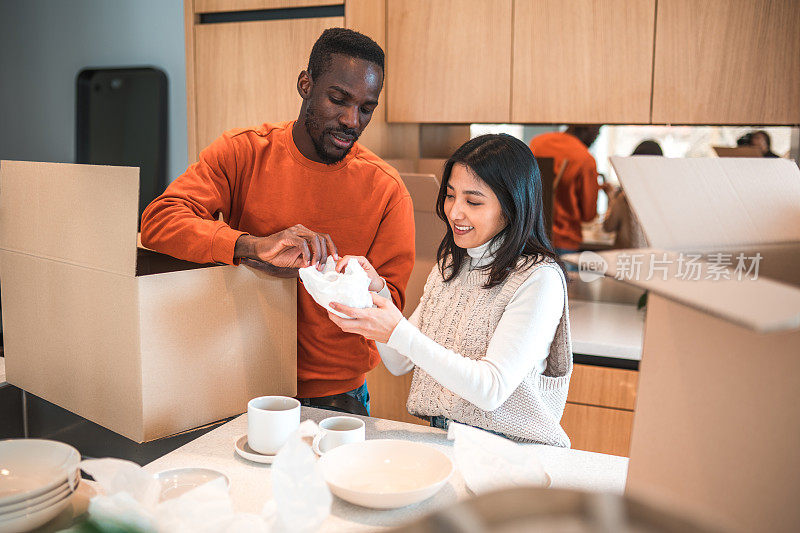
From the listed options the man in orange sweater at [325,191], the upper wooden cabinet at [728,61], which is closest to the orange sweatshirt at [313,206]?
the man in orange sweater at [325,191]

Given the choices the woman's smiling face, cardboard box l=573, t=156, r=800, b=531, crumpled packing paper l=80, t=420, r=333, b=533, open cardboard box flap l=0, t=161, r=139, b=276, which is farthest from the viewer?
the woman's smiling face

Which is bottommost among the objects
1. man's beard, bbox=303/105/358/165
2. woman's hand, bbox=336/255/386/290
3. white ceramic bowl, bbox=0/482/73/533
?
white ceramic bowl, bbox=0/482/73/533

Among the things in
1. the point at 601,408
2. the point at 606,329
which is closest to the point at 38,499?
the point at 601,408

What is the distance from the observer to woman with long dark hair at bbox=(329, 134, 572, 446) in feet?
4.02

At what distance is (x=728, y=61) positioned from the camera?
2152mm

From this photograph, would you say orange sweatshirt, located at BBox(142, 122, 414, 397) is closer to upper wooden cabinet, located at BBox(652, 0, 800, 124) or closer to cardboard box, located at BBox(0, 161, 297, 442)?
cardboard box, located at BBox(0, 161, 297, 442)

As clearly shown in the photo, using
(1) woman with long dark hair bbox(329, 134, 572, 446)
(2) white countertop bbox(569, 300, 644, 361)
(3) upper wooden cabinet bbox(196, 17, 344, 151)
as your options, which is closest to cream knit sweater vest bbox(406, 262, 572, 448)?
(1) woman with long dark hair bbox(329, 134, 572, 446)

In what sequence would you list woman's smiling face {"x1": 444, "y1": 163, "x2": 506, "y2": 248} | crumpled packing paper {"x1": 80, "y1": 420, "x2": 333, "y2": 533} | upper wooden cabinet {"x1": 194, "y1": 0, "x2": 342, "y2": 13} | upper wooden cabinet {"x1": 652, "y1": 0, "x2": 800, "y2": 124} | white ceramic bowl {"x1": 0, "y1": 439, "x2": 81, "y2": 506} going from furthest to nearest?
upper wooden cabinet {"x1": 194, "y1": 0, "x2": 342, "y2": 13}
upper wooden cabinet {"x1": 652, "y1": 0, "x2": 800, "y2": 124}
woman's smiling face {"x1": 444, "y1": 163, "x2": 506, "y2": 248}
white ceramic bowl {"x1": 0, "y1": 439, "x2": 81, "y2": 506}
crumpled packing paper {"x1": 80, "y1": 420, "x2": 333, "y2": 533}

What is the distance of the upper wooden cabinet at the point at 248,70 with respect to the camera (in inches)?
96.1

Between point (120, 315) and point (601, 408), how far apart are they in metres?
1.68

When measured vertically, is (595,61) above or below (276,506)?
above

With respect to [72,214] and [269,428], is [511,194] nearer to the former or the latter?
[269,428]

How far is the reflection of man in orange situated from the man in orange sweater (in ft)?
4.01

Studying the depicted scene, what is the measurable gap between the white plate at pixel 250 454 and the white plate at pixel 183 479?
0.30 feet
